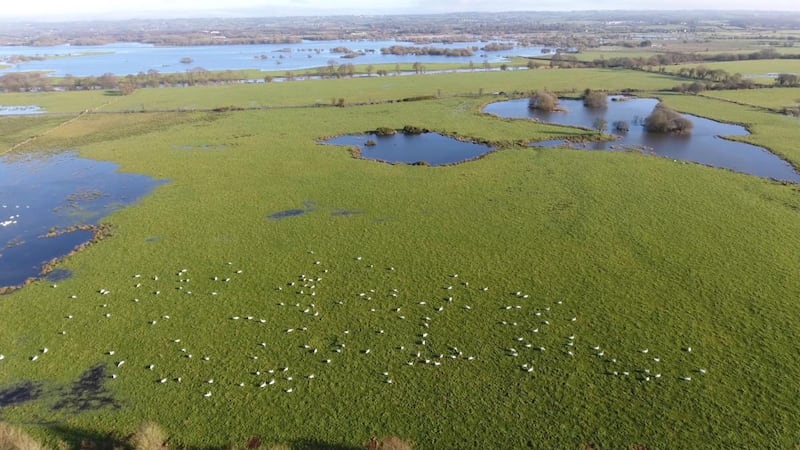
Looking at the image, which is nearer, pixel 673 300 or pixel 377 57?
pixel 673 300

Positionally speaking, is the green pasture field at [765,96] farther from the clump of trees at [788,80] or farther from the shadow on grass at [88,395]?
the shadow on grass at [88,395]

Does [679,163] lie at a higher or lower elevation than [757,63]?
lower

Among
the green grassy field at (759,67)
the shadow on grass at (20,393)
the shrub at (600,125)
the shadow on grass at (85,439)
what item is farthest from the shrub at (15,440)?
the green grassy field at (759,67)

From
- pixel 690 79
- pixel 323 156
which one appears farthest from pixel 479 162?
pixel 690 79

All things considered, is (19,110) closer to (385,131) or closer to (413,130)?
(385,131)

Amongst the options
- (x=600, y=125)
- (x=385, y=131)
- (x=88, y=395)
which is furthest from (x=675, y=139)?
(x=88, y=395)

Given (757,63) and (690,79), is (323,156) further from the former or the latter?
(757,63)
